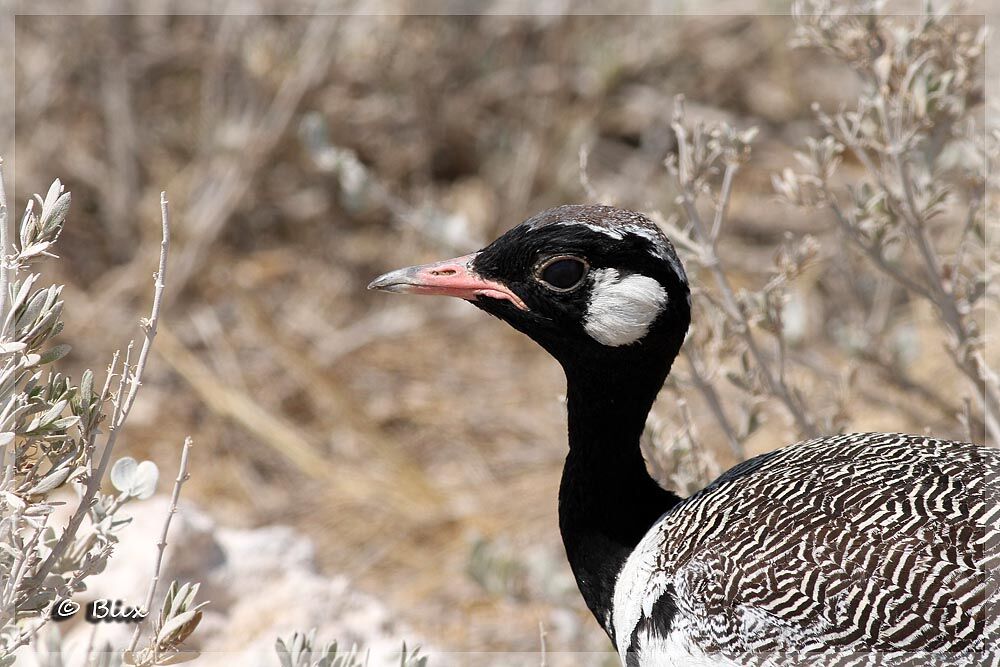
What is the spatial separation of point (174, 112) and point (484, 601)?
3.14m

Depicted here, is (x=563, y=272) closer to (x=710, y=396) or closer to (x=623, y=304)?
(x=623, y=304)

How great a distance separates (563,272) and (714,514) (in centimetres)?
56

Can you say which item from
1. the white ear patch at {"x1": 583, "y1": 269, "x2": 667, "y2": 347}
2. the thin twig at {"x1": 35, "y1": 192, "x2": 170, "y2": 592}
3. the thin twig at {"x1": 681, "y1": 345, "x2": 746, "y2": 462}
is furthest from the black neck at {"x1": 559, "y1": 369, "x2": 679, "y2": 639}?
the thin twig at {"x1": 35, "y1": 192, "x2": 170, "y2": 592}

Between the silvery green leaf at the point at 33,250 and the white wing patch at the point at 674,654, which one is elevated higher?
the silvery green leaf at the point at 33,250

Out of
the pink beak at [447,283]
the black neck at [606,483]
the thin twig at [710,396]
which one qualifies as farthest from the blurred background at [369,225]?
the pink beak at [447,283]

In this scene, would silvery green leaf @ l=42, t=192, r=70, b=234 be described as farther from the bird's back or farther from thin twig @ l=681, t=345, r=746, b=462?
thin twig @ l=681, t=345, r=746, b=462

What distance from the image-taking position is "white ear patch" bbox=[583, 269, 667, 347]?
7.35ft

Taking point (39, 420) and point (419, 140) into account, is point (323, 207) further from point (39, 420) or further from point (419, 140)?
point (39, 420)

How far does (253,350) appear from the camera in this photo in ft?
17.5

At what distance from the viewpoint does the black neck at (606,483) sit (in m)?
2.38

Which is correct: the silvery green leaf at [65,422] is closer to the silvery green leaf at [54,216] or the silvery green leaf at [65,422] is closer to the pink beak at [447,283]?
the silvery green leaf at [54,216]

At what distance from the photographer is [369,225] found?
6.16 metres

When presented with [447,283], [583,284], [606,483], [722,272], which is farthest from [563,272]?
[722,272]

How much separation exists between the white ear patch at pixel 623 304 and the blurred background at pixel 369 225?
2092 mm
